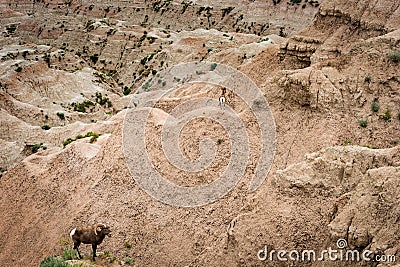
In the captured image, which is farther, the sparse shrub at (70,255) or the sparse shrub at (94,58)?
the sparse shrub at (94,58)

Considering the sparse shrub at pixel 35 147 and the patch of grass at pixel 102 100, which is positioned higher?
the patch of grass at pixel 102 100

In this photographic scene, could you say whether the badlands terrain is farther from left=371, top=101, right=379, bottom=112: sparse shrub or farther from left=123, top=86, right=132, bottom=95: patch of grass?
left=123, top=86, right=132, bottom=95: patch of grass

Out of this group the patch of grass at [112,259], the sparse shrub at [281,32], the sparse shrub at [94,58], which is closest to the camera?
the patch of grass at [112,259]

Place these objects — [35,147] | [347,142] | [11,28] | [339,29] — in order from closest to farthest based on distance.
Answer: [347,142] < [339,29] < [35,147] < [11,28]

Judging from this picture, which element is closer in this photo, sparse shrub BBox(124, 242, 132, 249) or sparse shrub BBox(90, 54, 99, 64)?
sparse shrub BBox(124, 242, 132, 249)

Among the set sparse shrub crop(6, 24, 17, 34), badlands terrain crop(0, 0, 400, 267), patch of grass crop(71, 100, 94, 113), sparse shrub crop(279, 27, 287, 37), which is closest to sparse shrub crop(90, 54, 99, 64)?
sparse shrub crop(6, 24, 17, 34)

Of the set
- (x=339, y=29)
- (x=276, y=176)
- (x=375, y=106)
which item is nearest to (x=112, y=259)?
(x=276, y=176)

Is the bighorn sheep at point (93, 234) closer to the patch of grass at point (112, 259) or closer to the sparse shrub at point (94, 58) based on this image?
the patch of grass at point (112, 259)

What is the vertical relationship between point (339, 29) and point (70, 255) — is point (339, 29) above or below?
above

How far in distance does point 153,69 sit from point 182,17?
23.7 meters

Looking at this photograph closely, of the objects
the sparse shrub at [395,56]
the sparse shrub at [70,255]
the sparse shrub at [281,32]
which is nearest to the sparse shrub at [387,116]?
the sparse shrub at [395,56]

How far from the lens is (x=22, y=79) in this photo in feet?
165

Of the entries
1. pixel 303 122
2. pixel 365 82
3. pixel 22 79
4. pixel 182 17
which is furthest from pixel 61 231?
pixel 182 17

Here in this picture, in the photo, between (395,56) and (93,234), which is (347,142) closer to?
(395,56)
